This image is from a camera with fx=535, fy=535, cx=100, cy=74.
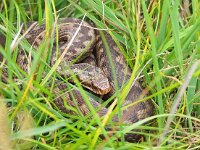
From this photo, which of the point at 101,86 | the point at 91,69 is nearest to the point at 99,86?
the point at 101,86

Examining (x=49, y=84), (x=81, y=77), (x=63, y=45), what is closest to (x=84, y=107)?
(x=49, y=84)

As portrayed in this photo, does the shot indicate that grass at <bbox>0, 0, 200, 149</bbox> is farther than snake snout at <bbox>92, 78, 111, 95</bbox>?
No

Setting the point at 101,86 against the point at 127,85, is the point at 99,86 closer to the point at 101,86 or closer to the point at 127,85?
the point at 101,86

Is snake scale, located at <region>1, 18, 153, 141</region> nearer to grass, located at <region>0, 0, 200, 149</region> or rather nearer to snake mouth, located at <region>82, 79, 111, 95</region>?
snake mouth, located at <region>82, 79, 111, 95</region>

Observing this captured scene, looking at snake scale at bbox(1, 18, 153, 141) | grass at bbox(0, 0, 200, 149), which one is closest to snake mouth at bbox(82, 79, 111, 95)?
snake scale at bbox(1, 18, 153, 141)

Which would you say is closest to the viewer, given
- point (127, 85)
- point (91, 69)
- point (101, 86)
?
point (127, 85)

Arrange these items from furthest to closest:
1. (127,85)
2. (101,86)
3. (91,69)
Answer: (91,69)
(101,86)
(127,85)

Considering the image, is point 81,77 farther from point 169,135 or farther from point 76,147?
point 76,147

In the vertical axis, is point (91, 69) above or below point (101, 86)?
above
